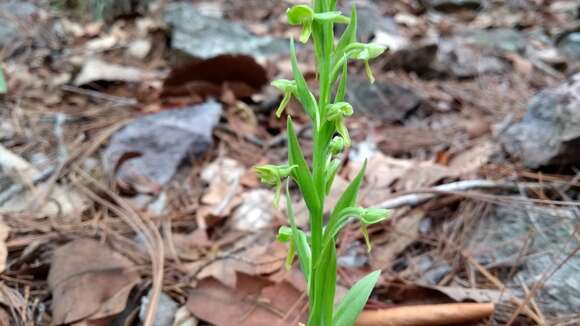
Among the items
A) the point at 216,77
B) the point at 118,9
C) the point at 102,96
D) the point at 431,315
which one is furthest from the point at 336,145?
the point at 118,9

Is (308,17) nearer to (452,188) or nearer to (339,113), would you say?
(339,113)

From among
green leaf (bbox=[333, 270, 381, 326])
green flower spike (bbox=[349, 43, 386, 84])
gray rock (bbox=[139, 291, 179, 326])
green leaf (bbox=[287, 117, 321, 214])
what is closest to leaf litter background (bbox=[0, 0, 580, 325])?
gray rock (bbox=[139, 291, 179, 326])

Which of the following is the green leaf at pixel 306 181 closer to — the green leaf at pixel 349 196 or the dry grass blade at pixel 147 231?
the green leaf at pixel 349 196

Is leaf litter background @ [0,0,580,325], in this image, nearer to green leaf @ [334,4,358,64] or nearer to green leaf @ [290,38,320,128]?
green leaf @ [290,38,320,128]

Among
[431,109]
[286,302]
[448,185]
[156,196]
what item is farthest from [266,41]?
[286,302]

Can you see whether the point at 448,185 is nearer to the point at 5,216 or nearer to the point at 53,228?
the point at 53,228

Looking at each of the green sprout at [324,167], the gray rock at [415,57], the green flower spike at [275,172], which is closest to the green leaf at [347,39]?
the green sprout at [324,167]
